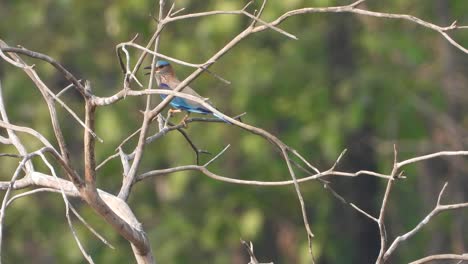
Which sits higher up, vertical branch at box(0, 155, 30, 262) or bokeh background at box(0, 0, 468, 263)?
vertical branch at box(0, 155, 30, 262)

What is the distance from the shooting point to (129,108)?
1282 centimetres

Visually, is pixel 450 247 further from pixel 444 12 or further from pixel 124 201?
pixel 124 201

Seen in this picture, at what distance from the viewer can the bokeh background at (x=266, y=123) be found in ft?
40.8

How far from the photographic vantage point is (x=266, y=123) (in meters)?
13.0

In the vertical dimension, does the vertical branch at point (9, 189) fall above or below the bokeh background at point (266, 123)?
above

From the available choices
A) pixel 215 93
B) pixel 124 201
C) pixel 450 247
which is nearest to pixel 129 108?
pixel 215 93

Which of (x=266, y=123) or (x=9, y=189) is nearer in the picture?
(x=9, y=189)

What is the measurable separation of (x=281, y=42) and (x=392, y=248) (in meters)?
9.92

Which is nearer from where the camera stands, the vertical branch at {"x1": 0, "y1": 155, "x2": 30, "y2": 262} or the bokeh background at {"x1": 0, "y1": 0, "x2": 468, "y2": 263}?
the vertical branch at {"x1": 0, "y1": 155, "x2": 30, "y2": 262}

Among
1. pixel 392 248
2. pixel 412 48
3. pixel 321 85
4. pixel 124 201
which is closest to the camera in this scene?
pixel 392 248

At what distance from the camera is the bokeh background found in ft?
40.8

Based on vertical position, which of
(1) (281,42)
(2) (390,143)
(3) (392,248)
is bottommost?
(2) (390,143)

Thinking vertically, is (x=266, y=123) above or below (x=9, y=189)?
below

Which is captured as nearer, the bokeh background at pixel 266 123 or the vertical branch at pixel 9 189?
the vertical branch at pixel 9 189
